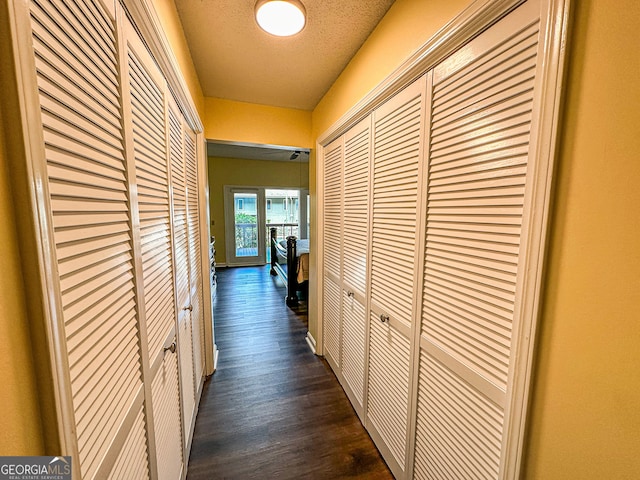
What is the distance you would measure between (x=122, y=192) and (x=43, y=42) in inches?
15.0

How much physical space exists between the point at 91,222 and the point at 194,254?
144cm

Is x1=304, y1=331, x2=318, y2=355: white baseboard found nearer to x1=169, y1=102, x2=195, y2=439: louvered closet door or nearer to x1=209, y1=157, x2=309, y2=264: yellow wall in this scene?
x1=169, y1=102, x2=195, y2=439: louvered closet door

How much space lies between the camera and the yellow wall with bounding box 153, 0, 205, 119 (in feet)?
3.45

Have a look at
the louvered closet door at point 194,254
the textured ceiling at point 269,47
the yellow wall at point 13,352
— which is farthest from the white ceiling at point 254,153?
the yellow wall at point 13,352

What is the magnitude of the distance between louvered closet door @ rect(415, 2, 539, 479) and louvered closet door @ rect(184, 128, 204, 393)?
152 centimetres

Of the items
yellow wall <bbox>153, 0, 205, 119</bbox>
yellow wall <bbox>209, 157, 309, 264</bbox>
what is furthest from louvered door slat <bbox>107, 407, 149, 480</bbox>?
yellow wall <bbox>209, 157, 309, 264</bbox>

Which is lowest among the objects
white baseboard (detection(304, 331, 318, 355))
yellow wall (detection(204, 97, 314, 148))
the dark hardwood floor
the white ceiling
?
the dark hardwood floor

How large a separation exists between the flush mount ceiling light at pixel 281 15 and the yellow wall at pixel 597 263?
3.46 feet

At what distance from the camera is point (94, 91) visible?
2.05ft

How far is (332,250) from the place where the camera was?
226 centimetres

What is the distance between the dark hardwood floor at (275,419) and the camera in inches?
58.6

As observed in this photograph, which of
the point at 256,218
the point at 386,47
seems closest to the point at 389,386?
the point at 386,47

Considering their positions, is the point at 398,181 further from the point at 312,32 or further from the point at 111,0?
the point at 111,0

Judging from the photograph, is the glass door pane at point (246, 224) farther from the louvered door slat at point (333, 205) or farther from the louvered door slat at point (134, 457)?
the louvered door slat at point (134, 457)
